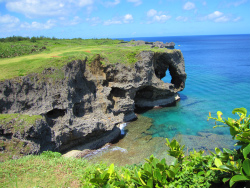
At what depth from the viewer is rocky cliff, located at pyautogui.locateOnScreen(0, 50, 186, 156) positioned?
16875mm

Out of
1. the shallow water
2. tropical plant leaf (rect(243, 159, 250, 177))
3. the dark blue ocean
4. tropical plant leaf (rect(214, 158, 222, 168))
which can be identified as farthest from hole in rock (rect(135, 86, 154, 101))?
tropical plant leaf (rect(243, 159, 250, 177))

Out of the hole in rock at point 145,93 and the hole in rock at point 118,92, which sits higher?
the hole in rock at point 118,92

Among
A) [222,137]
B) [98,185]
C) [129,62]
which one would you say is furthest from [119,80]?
[98,185]

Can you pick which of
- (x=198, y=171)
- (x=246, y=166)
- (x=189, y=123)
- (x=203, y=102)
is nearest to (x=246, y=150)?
(x=246, y=166)

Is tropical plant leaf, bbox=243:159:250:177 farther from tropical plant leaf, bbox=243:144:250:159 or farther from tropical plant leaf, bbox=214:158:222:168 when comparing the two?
tropical plant leaf, bbox=214:158:222:168

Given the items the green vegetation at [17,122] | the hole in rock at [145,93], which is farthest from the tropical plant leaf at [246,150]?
the hole in rock at [145,93]

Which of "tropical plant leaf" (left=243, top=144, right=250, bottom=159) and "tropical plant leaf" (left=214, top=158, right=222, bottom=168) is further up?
"tropical plant leaf" (left=243, top=144, right=250, bottom=159)

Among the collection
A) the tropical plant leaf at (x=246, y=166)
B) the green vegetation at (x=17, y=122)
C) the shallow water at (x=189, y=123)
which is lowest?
the shallow water at (x=189, y=123)

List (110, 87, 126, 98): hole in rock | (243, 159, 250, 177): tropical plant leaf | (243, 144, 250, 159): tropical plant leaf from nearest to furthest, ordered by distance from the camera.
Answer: (243, 159, 250, 177): tropical plant leaf → (243, 144, 250, 159): tropical plant leaf → (110, 87, 126, 98): hole in rock

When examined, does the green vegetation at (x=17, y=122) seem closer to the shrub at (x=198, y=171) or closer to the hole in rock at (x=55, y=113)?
the hole in rock at (x=55, y=113)

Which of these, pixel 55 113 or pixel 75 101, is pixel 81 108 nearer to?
pixel 75 101

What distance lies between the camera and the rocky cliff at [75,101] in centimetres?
1688

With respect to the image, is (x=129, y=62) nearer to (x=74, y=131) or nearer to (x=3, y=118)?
(x=74, y=131)

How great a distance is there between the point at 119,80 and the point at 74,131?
32.5 feet
